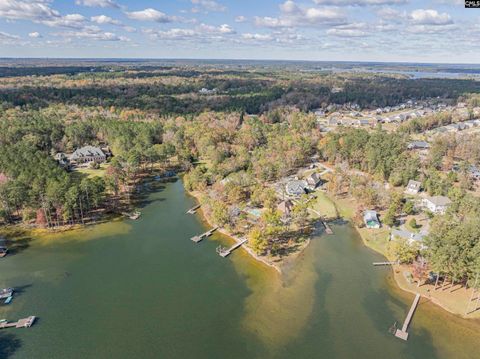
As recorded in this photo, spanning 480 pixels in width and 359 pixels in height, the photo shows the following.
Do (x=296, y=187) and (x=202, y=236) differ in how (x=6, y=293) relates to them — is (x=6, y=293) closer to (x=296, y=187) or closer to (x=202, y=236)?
(x=202, y=236)

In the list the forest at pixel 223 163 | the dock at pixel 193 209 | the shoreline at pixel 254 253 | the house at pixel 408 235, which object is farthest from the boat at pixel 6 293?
the house at pixel 408 235

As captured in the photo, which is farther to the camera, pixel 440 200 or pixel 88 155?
pixel 88 155

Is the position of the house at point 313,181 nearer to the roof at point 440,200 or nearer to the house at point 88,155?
the roof at point 440,200

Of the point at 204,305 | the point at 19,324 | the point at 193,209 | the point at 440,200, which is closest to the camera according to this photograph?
the point at 19,324

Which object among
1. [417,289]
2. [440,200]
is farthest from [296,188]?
[417,289]

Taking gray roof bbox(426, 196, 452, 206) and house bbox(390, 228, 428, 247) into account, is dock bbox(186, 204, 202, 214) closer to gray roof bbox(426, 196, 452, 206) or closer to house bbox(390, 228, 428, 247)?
house bbox(390, 228, 428, 247)

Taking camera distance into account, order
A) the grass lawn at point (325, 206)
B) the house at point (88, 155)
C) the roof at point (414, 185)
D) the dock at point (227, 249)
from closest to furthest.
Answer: the dock at point (227, 249), the grass lawn at point (325, 206), the roof at point (414, 185), the house at point (88, 155)

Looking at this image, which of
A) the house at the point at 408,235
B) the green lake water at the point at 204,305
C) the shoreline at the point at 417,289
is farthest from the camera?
the house at the point at 408,235

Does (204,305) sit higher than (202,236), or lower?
lower

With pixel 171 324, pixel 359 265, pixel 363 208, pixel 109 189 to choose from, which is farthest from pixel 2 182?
pixel 363 208
